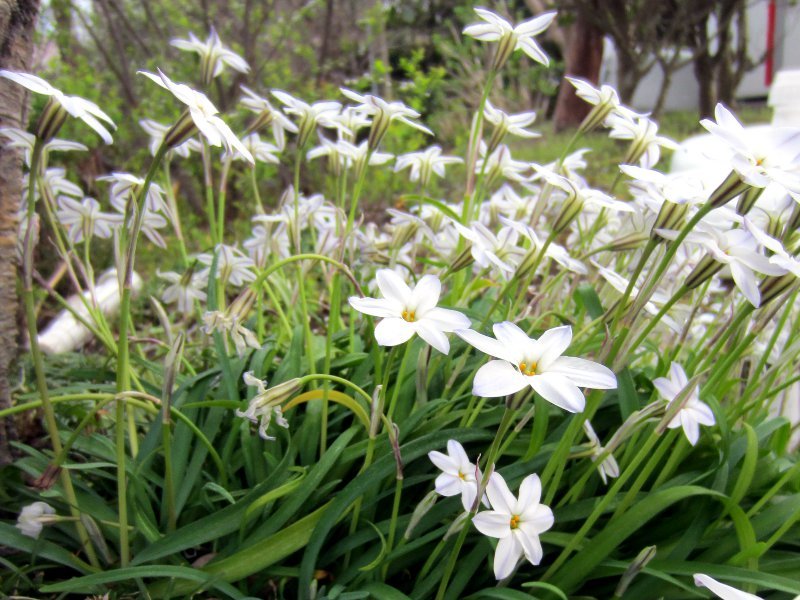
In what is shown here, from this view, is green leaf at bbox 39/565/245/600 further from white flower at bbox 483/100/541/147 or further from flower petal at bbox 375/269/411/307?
white flower at bbox 483/100/541/147

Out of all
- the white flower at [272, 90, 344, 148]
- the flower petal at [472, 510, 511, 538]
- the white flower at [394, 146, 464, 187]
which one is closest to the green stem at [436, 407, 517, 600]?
the flower petal at [472, 510, 511, 538]

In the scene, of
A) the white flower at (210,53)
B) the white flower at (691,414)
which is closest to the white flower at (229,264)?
the white flower at (210,53)

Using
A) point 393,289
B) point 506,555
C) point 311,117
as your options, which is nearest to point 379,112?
point 311,117

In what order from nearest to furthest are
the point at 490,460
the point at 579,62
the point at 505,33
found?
the point at 490,460 → the point at 505,33 → the point at 579,62

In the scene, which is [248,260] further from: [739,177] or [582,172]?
[582,172]

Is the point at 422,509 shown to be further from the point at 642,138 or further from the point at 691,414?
the point at 642,138
